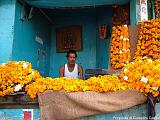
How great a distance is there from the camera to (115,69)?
670 cm

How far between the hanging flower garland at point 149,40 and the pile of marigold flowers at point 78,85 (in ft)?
5.61

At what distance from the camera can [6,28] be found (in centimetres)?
745

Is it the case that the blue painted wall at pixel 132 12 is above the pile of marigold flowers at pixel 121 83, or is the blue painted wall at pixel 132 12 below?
above

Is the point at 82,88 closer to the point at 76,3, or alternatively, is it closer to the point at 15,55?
the point at 15,55

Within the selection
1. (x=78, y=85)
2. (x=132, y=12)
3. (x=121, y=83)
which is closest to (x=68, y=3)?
(x=132, y=12)

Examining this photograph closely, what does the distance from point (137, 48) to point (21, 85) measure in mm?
2810

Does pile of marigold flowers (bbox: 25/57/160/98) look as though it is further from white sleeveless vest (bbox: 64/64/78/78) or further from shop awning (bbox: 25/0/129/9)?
shop awning (bbox: 25/0/129/9)

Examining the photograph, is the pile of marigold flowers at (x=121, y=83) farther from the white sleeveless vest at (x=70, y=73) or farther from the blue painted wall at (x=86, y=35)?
the blue painted wall at (x=86, y=35)

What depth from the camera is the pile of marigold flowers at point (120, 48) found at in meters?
6.74

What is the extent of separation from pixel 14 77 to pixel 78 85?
1262 millimetres

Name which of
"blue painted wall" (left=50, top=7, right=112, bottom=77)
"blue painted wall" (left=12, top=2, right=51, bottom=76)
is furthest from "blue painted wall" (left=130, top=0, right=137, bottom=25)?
"blue painted wall" (left=12, top=2, right=51, bottom=76)

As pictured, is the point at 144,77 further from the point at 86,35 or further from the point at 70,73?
the point at 86,35

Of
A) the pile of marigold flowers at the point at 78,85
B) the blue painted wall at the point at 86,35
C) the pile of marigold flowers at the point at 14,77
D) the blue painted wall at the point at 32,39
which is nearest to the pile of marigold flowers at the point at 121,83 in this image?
the pile of marigold flowers at the point at 78,85

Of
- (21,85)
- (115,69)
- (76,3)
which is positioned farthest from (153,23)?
(21,85)
